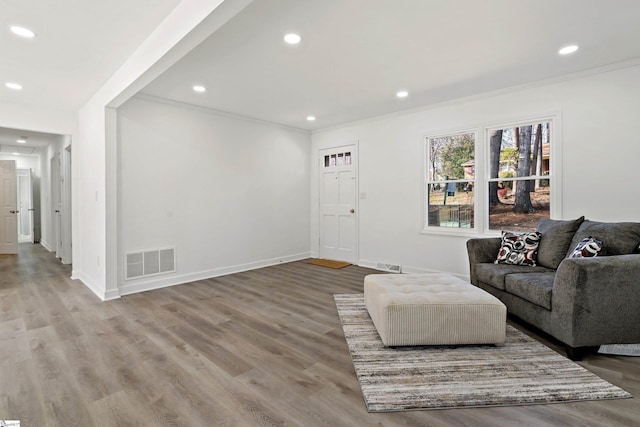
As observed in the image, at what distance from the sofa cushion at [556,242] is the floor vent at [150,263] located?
4.43 m

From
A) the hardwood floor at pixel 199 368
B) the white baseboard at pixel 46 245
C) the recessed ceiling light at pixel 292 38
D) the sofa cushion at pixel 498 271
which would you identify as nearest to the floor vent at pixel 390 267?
the hardwood floor at pixel 199 368

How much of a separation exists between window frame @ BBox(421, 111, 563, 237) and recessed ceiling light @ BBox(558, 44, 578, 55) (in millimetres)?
818

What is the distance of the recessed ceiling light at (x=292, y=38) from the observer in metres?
2.58

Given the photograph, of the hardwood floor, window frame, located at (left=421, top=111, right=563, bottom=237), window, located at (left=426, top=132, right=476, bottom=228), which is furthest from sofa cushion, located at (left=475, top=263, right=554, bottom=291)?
window, located at (left=426, top=132, right=476, bottom=228)

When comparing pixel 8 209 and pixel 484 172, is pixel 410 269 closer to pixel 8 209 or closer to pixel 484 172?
pixel 484 172

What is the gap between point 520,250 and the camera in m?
3.26

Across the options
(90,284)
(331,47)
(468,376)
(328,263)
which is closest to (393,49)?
(331,47)

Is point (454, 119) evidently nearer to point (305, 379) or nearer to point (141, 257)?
point (305, 379)

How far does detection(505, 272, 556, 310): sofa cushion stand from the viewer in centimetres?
247

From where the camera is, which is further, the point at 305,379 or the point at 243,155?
the point at 243,155

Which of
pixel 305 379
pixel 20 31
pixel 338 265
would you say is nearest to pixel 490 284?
pixel 305 379

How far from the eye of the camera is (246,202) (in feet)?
17.1

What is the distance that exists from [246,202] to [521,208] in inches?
156

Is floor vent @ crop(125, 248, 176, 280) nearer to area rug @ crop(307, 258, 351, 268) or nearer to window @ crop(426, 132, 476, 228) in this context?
area rug @ crop(307, 258, 351, 268)
